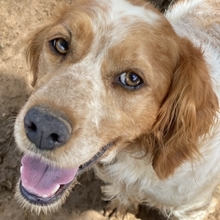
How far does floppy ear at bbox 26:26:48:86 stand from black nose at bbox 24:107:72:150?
87cm

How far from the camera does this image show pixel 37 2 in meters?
4.86

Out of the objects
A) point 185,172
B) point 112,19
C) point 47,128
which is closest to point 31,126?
point 47,128

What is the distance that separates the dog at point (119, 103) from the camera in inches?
95.5

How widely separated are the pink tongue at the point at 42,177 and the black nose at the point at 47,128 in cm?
41

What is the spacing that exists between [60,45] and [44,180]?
0.79m

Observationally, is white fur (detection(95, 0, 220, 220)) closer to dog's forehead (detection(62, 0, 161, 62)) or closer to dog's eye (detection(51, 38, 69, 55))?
dog's forehead (detection(62, 0, 161, 62))

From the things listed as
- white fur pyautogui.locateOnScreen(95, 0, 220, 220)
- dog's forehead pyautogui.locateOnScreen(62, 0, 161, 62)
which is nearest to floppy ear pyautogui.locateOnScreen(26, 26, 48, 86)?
dog's forehead pyautogui.locateOnScreen(62, 0, 161, 62)

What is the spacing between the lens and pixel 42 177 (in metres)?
2.78

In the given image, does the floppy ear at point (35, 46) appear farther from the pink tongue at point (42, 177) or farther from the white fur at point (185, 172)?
the white fur at point (185, 172)

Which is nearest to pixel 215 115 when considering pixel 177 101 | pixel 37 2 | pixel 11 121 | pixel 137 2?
pixel 177 101

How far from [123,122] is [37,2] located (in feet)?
8.91

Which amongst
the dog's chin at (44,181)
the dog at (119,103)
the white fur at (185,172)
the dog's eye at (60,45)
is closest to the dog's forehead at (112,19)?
the dog at (119,103)

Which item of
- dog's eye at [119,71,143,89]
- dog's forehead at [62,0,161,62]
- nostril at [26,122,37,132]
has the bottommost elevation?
nostril at [26,122,37,132]

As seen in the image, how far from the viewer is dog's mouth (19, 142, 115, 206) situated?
→ 9.09 feet
